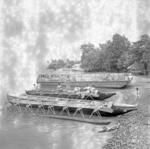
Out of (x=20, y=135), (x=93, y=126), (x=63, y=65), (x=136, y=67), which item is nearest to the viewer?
(x=20, y=135)

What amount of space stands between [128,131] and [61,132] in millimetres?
4790

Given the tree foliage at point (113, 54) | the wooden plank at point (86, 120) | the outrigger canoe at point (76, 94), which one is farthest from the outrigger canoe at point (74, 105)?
the tree foliage at point (113, 54)

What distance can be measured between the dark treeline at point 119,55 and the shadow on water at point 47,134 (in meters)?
18.0

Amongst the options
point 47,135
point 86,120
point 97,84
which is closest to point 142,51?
point 97,84

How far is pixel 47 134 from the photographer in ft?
51.8

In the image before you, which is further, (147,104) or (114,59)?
(114,59)

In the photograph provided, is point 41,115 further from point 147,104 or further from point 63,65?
point 63,65

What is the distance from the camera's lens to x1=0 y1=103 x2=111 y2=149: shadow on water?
1398 centimetres

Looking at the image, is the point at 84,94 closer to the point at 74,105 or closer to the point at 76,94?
the point at 76,94

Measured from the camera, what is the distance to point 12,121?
19.4 metres

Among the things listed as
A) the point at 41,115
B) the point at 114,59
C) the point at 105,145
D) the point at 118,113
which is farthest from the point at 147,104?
the point at 114,59

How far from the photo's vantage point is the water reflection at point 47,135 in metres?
14.0

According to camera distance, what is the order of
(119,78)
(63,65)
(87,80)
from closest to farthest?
1. (119,78)
2. (87,80)
3. (63,65)

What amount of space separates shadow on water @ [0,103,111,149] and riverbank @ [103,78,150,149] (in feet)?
2.93
